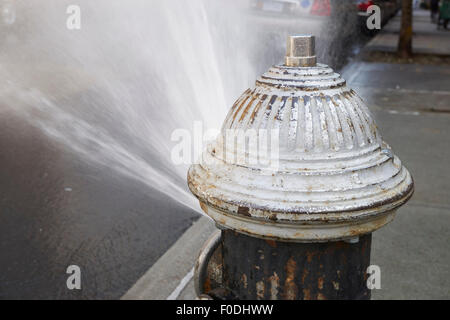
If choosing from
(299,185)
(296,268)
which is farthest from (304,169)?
(296,268)

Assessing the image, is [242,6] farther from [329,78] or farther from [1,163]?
[329,78]

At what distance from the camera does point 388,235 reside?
404 cm

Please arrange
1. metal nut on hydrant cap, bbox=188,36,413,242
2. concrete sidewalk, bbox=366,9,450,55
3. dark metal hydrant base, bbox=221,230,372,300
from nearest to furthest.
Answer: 1. metal nut on hydrant cap, bbox=188,36,413,242
2. dark metal hydrant base, bbox=221,230,372,300
3. concrete sidewalk, bbox=366,9,450,55

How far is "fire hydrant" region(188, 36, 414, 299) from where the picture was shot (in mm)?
1375

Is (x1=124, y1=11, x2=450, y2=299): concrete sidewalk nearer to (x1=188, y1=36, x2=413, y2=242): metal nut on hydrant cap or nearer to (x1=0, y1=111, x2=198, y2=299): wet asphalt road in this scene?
(x1=0, y1=111, x2=198, y2=299): wet asphalt road

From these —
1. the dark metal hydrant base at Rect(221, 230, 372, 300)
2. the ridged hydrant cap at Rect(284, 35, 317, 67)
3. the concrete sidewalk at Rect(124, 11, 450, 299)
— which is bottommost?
the concrete sidewalk at Rect(124, 11, 450, 299)

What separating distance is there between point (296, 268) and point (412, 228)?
117 inches

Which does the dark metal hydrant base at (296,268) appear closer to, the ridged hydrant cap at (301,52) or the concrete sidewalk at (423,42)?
the ridged hydrant cap at (301,52)

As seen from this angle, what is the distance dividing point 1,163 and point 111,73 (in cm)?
306

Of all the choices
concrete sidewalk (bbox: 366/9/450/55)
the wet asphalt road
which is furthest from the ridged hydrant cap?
concrete sidewalk (bbox: 366/9/450/55)

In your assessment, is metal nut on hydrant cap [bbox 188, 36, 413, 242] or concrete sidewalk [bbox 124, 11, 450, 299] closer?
metal nut on hydrant cap [bbox 188, 36, 413, 242]

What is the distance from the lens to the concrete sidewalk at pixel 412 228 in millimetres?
3357

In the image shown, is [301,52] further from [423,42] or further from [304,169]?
[423,42]

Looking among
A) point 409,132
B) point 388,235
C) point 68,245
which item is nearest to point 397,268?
point 388,235
